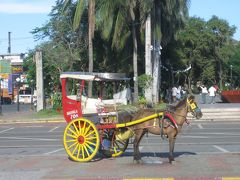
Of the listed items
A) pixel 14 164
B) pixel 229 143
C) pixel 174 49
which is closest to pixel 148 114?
pixel 14 164

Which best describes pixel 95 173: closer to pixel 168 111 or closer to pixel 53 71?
pixel 168 111

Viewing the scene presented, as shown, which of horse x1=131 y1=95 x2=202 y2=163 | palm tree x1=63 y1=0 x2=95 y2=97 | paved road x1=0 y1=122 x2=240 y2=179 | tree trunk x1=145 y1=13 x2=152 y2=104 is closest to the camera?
paved road x1=0 y1=122 x2=240 y2=179

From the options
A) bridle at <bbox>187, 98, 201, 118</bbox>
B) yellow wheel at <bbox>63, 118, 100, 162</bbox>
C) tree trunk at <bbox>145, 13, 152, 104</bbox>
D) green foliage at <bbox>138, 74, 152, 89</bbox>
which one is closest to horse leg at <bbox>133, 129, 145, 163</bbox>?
yellow wheel at <bbox>63, 118, 100, 162</bbox>

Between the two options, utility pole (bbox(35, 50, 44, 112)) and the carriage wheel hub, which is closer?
the carriage wheel hub

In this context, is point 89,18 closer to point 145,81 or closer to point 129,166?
point 145,81

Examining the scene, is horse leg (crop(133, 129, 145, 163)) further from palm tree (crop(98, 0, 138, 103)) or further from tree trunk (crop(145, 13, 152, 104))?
tree trunk (crop(145, 13, 152, 104))

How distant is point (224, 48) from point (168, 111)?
3561 inches

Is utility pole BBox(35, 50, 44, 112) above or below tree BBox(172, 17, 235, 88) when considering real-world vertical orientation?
below

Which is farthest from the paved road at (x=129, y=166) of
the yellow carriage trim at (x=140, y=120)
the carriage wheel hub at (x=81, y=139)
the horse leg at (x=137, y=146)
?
the yellow carriage trim at (x=140, y=120)

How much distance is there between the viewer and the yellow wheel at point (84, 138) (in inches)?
457

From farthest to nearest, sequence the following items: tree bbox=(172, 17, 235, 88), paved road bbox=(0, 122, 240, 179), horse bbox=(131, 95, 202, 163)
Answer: tree bbox=(172, 17, 235, 88)
horse bbox=(131, 95, 202, 163)
paved road bbox=(0, 122, 240, 179)

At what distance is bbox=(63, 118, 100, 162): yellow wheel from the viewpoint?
1162cm

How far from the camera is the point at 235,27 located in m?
104

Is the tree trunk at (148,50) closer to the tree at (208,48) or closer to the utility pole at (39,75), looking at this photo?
the utility pole at (39,75)
